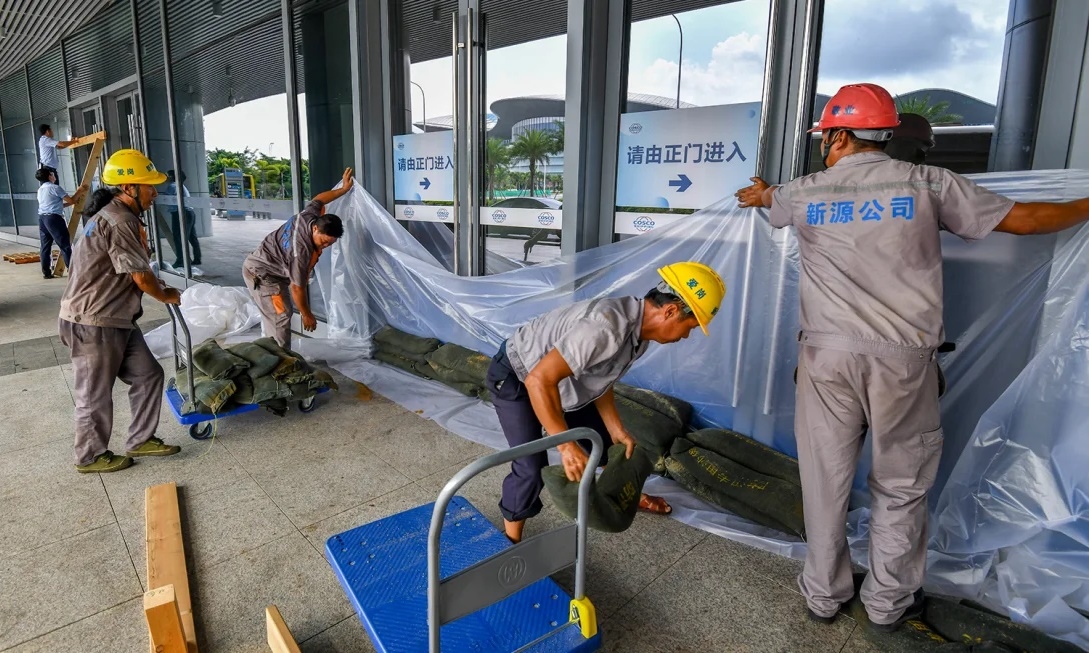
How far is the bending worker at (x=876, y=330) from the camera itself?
1741 millimetres

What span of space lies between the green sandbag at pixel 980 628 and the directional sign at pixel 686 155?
1.89 m

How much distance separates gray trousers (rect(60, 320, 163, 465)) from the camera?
2.86 m

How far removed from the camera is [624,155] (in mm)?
3438

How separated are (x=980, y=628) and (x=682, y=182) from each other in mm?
2210

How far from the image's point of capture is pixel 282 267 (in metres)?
4.24

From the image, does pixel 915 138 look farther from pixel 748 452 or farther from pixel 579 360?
pixel 579 360

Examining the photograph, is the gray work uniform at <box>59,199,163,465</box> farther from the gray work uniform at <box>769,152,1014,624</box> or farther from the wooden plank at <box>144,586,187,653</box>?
the gray work uniform at <box>769,152,1014,624</box>

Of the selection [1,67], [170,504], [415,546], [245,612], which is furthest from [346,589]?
[1,67]

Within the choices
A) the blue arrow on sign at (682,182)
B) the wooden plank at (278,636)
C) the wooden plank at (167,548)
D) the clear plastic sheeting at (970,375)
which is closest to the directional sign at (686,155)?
the blue arrow on sign at (682,182)

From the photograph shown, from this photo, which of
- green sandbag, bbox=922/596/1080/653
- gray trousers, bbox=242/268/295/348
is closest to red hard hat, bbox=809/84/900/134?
green sandbag, bbox=922/596/1080/653

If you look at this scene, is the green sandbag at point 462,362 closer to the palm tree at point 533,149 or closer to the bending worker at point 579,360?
the palm tree at point 533,149

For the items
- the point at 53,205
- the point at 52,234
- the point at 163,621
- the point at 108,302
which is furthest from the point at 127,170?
the point at 52,234

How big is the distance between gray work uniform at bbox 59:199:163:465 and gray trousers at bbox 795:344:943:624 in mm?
2931

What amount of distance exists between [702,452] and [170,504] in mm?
2320
